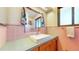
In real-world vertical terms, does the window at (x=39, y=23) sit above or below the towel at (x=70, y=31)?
above

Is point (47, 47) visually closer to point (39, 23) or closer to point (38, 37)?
point (38, 37)

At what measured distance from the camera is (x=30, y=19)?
973 mm

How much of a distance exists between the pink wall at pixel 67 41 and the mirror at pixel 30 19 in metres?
0.21

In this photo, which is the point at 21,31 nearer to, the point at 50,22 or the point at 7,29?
the point at 7,29

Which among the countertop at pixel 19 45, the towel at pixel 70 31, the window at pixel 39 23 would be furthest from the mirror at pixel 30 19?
the towel at pixel 70 31

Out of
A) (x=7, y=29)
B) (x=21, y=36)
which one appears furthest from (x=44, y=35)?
(x=7, y=29)

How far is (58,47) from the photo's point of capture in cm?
97

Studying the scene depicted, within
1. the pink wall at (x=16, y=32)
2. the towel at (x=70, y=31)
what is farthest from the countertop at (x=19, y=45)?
the towel at (x=70, y=31)

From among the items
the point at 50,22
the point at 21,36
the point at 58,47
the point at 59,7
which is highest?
the point at 59,7

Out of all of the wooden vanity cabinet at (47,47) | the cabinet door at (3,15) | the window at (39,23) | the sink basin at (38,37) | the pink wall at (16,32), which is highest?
the cabinet door at (3,15)

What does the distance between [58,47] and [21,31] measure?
36 cm

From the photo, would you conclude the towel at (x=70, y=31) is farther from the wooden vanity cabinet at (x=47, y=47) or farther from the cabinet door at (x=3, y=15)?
the cabinet door at (x=3, y=15)

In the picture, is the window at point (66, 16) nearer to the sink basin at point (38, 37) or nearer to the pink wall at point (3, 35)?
the sink basin at point (38, 37)

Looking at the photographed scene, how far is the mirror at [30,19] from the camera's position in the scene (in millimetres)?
967
